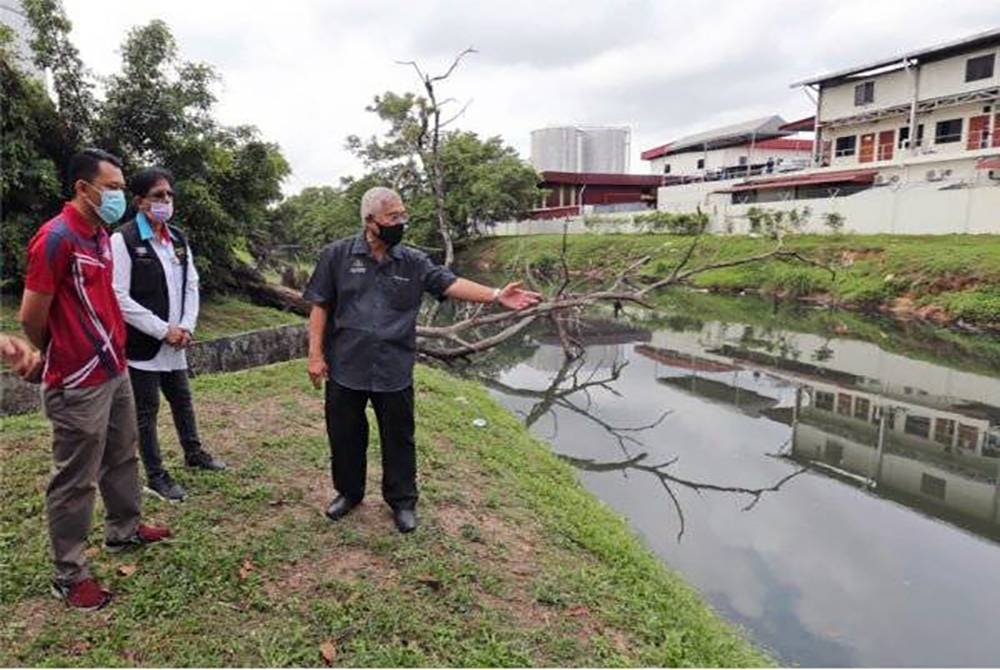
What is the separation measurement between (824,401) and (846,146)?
92.4 ft

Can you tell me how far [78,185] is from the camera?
290cm

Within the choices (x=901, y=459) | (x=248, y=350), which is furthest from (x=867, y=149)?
(x=248, y=350)

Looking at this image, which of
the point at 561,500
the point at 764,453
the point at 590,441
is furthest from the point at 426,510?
the point at 764,453

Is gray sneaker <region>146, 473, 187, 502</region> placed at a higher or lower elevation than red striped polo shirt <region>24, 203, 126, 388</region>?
lower

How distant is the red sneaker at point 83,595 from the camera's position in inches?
115

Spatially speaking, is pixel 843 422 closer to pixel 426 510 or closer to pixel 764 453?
pixel 764 453

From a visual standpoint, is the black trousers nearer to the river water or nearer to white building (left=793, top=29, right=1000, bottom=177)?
the river water

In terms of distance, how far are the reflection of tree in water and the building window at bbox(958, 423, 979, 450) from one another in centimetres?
268

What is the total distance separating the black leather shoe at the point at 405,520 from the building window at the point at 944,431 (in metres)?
7.85

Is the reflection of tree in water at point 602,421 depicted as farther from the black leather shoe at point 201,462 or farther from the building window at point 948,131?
the building window at point 948,131

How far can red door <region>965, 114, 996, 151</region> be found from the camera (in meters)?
27.5

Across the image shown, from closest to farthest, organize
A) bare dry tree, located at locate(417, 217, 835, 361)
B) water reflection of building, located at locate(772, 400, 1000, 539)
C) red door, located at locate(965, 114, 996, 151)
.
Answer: water reflection of building, located at locate(772, 400, 1000, 539) → bare dry tree, located at locate(417, 217, 835, 361) → red door, located at locate(965, 114, 996, 151)

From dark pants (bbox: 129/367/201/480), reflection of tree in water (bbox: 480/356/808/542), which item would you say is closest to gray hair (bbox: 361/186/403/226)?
dark pants (bbox: 129/367/201/480)

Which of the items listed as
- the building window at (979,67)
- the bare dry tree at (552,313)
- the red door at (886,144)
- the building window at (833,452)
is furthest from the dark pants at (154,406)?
the red door at (886,144)
